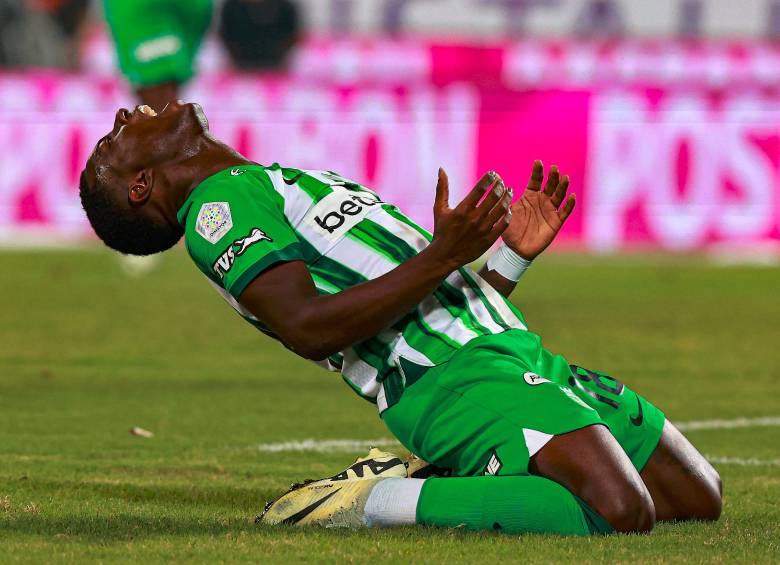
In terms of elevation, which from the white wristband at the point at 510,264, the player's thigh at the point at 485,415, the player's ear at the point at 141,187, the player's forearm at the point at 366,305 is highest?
the player's ear at the point at 141,187

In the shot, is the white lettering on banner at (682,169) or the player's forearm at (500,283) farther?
the white lettering on banner at (682,169)

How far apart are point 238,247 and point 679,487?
1.55m

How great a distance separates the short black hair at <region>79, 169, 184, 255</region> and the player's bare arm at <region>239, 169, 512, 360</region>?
1.69 ft

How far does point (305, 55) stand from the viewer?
26.2 metres

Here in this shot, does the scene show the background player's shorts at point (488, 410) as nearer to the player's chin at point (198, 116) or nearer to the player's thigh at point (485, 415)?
the player's thigh at point (485, 415)

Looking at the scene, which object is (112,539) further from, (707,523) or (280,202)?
(707,523)

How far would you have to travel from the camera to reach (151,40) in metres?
15.4

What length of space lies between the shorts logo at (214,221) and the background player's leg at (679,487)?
4.92 feet

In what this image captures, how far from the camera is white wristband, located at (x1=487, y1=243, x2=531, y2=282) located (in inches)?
213

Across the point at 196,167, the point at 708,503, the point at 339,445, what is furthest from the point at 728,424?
the point at 196,167

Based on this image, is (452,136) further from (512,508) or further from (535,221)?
(512,508)

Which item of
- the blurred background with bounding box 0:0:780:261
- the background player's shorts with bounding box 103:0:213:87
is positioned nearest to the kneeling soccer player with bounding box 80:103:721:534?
the background player's shorts with bounding box 103:0:213:87

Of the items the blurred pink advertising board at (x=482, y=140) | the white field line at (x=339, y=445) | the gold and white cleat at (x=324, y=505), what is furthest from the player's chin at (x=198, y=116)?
the blurred pink advertising board at (x=482, y=140)

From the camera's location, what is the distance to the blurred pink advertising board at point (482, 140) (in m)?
15.7
